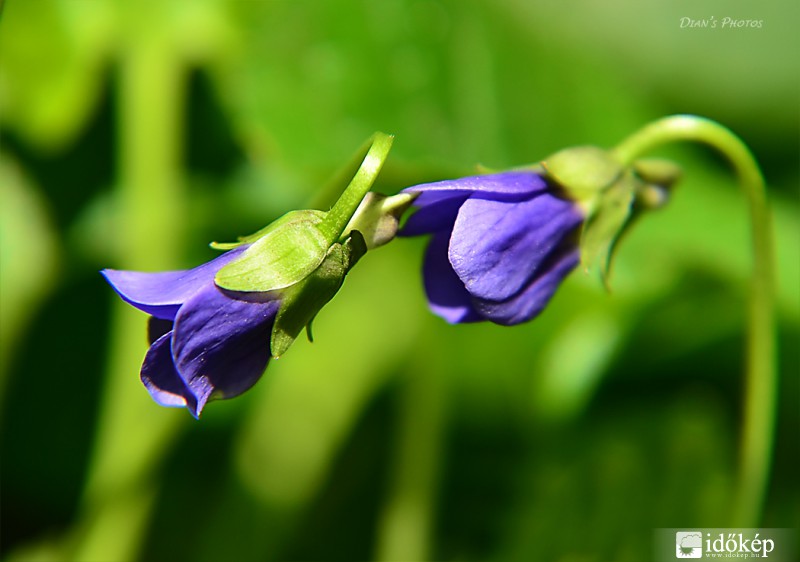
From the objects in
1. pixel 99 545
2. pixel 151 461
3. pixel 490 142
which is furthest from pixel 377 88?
pixel 99 545

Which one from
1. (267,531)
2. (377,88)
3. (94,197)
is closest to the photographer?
(267,531)

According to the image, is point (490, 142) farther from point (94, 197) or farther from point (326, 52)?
point (94, 197)

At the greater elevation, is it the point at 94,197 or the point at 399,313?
the point at 94,197

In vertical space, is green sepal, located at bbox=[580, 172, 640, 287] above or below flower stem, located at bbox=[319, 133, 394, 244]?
below

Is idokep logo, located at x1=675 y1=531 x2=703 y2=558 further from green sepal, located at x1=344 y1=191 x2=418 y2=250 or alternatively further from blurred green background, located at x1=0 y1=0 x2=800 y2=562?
green sepal, located at x1=344 y1=191 x2=418 y2=250

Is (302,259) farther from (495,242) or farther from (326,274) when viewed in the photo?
(495,242)

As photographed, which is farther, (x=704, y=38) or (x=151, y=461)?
(x=704, y=38)

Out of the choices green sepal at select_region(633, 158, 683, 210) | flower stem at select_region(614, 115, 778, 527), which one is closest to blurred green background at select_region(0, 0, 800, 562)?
flower stem at select_region(614, 115, 778, 527)

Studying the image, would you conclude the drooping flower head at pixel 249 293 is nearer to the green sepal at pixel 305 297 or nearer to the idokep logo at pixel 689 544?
the green sepal at pixel 305 297
